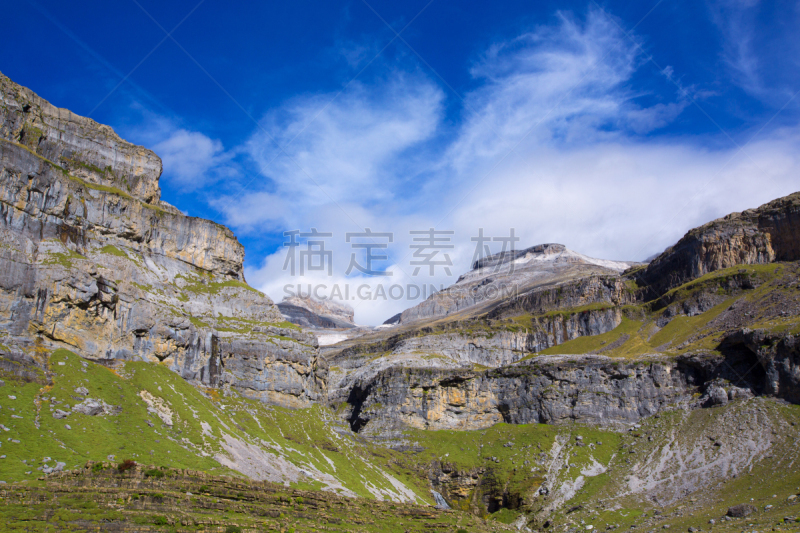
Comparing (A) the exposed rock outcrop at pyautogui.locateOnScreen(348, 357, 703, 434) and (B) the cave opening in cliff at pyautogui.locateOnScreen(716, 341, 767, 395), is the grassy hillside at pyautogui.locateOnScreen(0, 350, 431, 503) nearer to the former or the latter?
(A) the exposed rock outcrop at pyautogui.locateOnScreen(348, 357, 703, 434)

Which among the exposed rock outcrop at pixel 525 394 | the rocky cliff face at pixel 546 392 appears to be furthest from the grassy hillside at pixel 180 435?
the rocky cliff face at pixel 546 392

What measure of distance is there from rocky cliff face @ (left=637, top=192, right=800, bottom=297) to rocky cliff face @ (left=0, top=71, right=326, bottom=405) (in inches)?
4588

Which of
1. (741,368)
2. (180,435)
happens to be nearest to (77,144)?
(180,435)

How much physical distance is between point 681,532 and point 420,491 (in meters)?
46.6

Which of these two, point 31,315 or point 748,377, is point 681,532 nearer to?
point 748,377

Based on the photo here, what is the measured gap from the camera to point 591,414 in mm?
118438

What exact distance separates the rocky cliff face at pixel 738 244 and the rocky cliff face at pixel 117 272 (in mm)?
116547

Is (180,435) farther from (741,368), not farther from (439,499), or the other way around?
(741,368)

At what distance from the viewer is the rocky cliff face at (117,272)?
83.1 m

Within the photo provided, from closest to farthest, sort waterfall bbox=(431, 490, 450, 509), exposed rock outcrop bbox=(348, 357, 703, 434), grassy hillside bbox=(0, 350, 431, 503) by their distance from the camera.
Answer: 1. grassy hillside bbox=(0, 350, 431, 503)
2. waterfall bbox=(431, 490, 450, 509)
3. exposed rock outcrop bbox=(348, 357, 703, 434)

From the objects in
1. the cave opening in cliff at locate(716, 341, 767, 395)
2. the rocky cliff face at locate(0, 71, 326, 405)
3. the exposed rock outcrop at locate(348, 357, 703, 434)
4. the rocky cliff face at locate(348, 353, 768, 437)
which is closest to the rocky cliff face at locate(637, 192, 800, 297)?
the cave opening in cliff at locate(716, 341, 767, 395)

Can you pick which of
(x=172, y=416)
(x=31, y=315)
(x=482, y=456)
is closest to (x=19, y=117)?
(x=31, y=315)

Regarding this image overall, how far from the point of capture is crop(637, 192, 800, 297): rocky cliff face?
154m

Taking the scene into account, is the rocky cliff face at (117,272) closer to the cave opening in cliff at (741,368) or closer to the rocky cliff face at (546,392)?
the rocky cliff face at (546,392)
